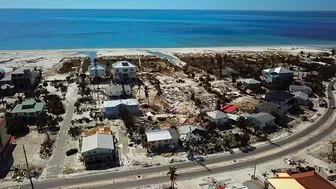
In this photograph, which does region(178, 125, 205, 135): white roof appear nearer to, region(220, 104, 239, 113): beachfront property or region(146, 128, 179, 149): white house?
region(146, 128, 179, 149): white house

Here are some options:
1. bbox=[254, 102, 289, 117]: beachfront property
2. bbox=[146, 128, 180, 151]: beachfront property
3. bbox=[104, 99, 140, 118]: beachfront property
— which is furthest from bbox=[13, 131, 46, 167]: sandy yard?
bbox=[254, 102, 289, 117]: beachfront property

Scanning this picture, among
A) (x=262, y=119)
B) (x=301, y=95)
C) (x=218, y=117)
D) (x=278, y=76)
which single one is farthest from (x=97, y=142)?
(x=278, y=76)

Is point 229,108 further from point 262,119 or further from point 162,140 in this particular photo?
Result: point 162,140

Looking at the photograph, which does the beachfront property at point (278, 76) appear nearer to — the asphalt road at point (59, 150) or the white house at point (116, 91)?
the white house at point (116, 91)

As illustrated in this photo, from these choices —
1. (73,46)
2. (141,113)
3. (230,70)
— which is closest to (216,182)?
(141,113)

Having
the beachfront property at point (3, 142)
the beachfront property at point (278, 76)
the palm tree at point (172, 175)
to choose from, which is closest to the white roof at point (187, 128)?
the palm tree at point (172, 175)
